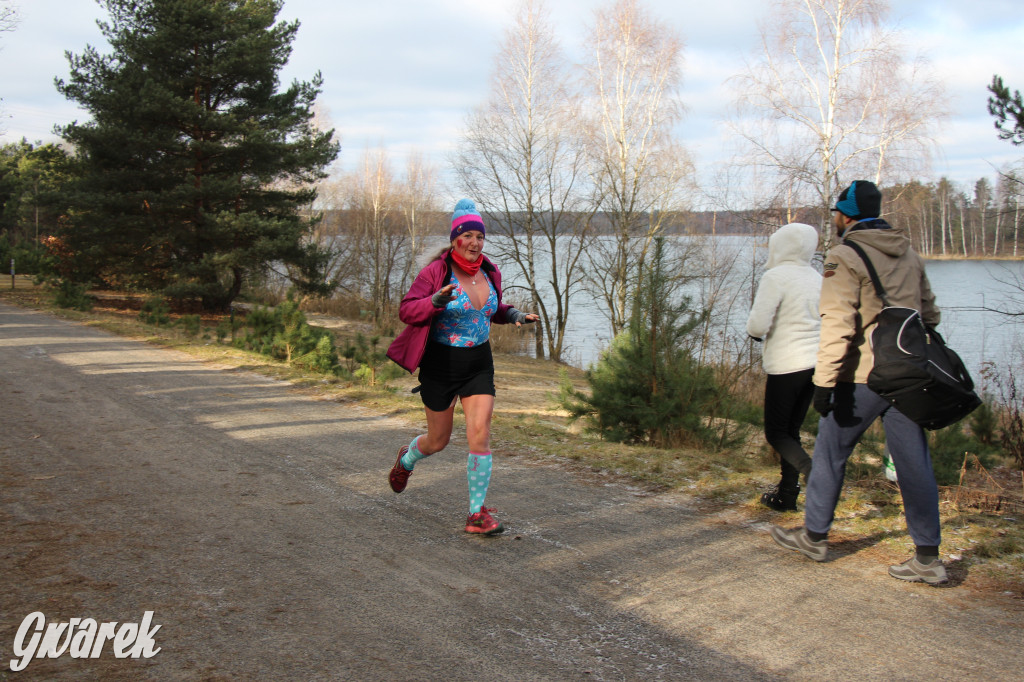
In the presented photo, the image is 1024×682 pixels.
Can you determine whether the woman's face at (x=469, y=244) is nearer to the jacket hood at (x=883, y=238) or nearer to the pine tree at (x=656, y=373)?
the jacket hood at (x=883, y=238)

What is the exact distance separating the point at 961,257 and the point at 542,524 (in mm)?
57545

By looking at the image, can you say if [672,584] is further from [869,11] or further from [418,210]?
[418,210]

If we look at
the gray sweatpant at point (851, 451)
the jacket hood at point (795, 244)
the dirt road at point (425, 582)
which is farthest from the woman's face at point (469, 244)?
the gray sweatpant at point (851, 451)

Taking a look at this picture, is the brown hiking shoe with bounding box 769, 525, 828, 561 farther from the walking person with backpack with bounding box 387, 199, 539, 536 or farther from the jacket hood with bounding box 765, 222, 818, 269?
the jacket hood with bounding box 765, 222, 818, 269

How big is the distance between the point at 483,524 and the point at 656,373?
365 cm

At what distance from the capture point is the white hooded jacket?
4980mm

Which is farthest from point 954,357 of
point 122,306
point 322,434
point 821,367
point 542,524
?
point 122,306

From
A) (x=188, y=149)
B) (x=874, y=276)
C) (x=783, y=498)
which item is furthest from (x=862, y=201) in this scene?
(x=188, y=149)

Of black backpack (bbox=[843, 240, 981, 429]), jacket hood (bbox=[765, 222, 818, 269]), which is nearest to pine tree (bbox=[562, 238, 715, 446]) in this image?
jacket hood (bbox=[765, 222, 818, 269])

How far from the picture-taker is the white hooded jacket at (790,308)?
4.98 meters

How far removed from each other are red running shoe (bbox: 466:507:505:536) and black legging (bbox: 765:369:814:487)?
2054mm

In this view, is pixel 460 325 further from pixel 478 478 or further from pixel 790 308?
pixel 790 308

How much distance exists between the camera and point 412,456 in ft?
16.1

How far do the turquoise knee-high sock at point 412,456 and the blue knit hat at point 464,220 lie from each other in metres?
1.42
